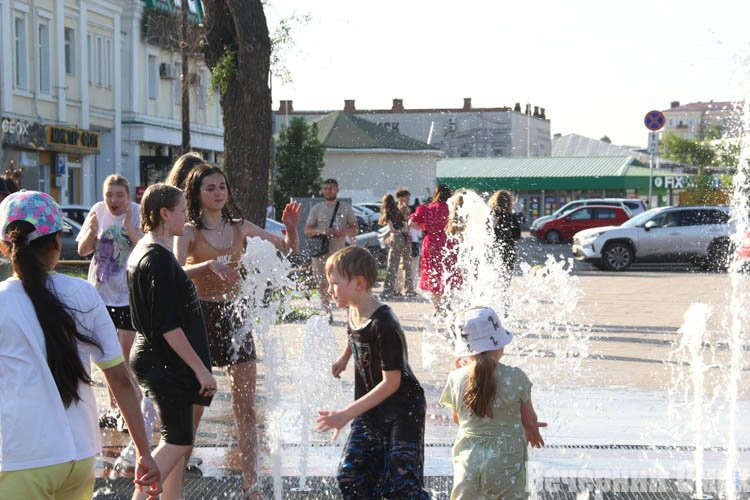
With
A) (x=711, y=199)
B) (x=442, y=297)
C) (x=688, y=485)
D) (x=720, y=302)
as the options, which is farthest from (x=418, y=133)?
(x=688, y=485)

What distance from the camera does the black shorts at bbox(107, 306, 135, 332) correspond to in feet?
24.6

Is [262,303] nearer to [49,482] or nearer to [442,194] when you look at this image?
[49,482]

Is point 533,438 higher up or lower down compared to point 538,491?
higher up

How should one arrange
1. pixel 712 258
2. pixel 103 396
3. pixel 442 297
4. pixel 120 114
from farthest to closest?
pixel 120 114 < pixel 712 258 < pixel 442 297 < pixel 103 396

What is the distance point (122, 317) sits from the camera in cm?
753

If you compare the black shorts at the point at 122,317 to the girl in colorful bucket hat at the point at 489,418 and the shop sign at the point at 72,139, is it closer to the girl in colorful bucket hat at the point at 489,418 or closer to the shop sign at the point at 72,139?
the girl in colorful bucket hat at the point at 489,418

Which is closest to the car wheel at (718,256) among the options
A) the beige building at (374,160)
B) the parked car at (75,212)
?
the parked car at (75,212)

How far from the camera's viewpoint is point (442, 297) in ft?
40.7

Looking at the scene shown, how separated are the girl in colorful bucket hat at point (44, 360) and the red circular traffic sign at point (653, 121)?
2979 cm

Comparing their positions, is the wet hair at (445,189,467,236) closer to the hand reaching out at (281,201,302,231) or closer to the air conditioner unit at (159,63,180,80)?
the hand reaching out at (281,201,302,231)

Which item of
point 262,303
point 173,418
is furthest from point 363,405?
point 262,303

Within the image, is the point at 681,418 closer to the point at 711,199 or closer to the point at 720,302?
the point at 720,302

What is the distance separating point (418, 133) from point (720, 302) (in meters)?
83.5

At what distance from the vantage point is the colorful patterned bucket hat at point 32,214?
3514mm
